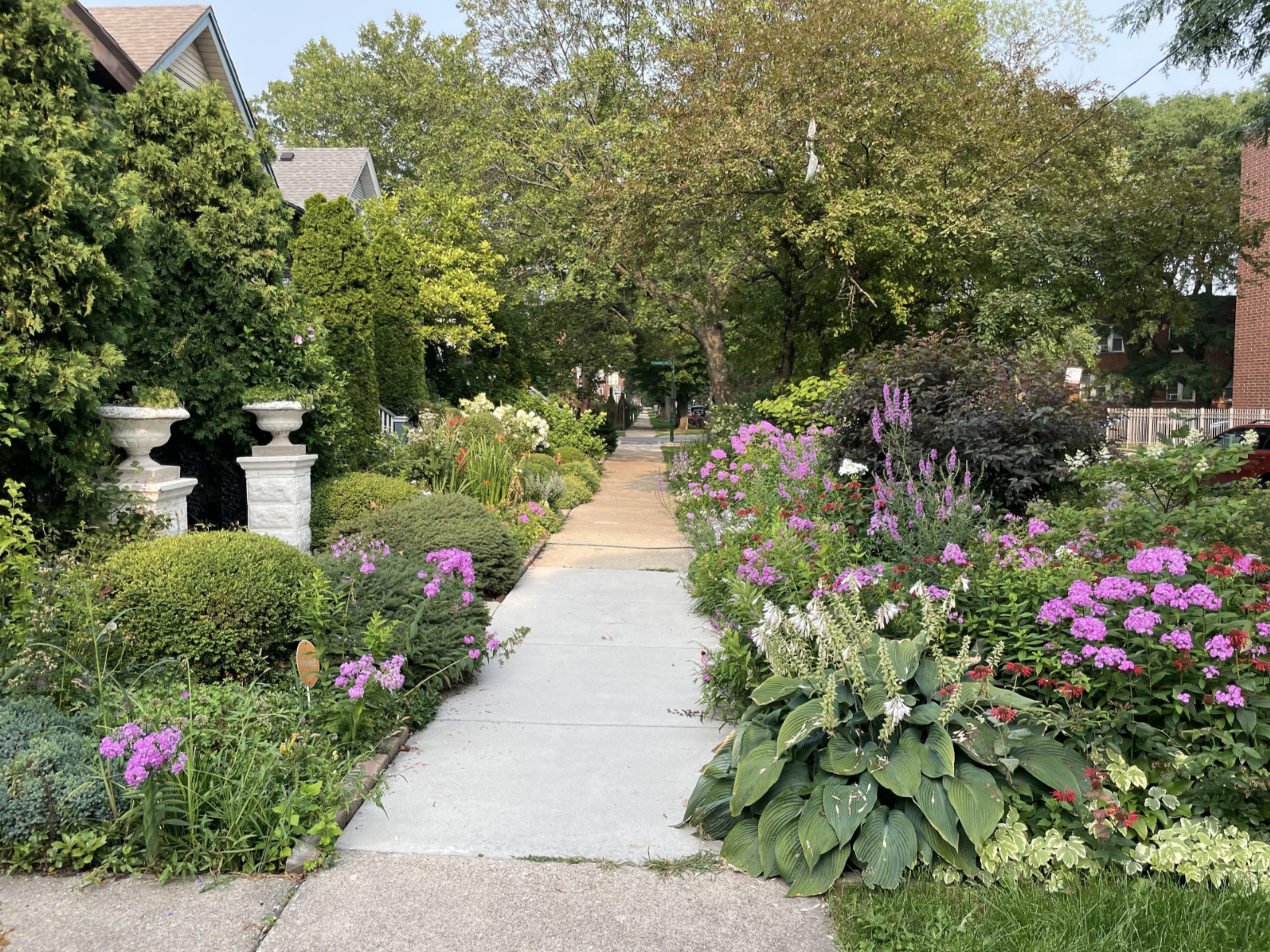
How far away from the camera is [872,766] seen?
9.62 ft

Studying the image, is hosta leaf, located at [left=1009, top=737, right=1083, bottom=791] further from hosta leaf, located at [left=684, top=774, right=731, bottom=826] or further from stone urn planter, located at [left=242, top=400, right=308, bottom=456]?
stone urn planter, located at [left=242, top=400, right=308, bottom=456]

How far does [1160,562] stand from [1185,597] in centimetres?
18

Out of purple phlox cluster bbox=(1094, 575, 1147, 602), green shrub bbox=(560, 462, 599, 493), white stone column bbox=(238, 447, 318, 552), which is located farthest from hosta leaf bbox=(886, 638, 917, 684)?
green shrub bbox=(560, 462, 599, 493)

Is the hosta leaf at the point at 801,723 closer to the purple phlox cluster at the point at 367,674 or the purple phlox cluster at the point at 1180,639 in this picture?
the purple phlox cluster at the point at 1180,639

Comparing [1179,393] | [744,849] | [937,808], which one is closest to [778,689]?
[744,849]

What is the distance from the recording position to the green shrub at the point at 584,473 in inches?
569

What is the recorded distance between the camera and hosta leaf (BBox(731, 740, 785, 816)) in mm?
2988

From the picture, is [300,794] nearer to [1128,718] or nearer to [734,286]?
[1128,718]

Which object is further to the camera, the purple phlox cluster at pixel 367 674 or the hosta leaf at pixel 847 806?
the purple phlox cluster at pixel 367 674

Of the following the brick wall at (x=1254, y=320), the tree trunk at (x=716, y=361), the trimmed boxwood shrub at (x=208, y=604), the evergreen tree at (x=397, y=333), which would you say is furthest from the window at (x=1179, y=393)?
the trimmed boxwood shrub at (x=208, y=604)

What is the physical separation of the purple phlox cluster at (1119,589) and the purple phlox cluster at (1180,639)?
7.3 inches

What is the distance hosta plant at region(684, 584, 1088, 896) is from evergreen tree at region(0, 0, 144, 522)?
398 centimetres

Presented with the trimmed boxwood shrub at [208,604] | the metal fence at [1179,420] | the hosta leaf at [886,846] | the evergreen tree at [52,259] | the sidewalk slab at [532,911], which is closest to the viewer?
the sidewalk slab at [532,911]

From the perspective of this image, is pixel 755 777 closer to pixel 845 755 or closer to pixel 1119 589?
pixel 845 755
